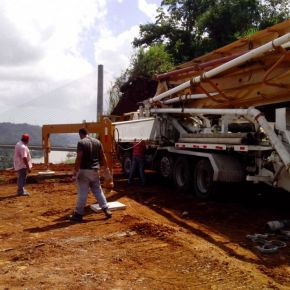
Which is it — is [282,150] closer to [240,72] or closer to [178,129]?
[240,72]

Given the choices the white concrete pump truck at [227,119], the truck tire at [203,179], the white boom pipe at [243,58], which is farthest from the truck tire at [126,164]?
the truck tire at [203,179]

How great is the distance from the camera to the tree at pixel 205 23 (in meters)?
26.8

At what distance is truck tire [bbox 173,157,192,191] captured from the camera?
1151cm

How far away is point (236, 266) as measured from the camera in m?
5.50

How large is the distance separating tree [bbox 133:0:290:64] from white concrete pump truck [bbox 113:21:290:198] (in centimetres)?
1450

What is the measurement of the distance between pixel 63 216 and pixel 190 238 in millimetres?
2878

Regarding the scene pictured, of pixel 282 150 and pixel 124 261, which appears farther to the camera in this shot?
pixel 282 150

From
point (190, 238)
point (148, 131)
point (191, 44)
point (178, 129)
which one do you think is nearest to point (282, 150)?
point (190, 238)

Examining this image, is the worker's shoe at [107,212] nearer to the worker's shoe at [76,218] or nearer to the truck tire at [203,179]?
the worker's shoe at [76,218]

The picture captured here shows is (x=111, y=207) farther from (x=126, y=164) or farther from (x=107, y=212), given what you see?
(x=126, y=164)

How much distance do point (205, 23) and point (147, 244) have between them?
22.9m

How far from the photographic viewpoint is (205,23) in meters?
27.5

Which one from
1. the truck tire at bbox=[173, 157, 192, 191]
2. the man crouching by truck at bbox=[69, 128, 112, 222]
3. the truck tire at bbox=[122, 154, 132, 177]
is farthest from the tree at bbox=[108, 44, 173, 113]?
the man crouching by truck at bbox=[69, 128, 112, 222]

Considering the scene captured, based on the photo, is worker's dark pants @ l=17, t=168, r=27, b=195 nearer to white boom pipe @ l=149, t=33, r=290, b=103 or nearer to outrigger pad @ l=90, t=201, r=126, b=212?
outrigger pad @ l=90, t=201, r=126, b=212
